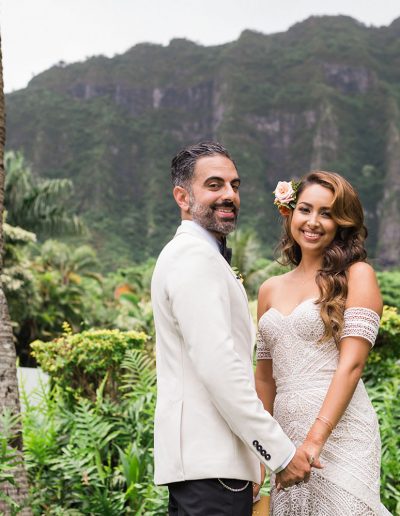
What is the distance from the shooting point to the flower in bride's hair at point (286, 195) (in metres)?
2.84

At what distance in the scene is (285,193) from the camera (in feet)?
9.32

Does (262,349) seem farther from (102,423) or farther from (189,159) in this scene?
(102,423)

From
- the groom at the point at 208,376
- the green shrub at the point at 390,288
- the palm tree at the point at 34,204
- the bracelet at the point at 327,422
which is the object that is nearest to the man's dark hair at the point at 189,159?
the groom at the point at 208,376

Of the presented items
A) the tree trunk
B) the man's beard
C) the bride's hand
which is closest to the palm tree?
the tree trunk

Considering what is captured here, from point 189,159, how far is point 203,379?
755 millimetres

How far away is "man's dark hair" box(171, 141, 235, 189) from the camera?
2340 millimetres

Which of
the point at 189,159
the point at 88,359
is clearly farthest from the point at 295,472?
the point at 88,359

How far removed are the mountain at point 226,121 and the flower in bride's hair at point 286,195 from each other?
6375 centimetres

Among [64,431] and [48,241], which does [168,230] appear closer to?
[48,241]

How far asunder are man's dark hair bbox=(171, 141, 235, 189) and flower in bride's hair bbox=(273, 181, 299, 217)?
1.72ft

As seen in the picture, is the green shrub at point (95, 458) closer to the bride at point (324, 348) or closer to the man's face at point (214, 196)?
the bride at point (324, 348)

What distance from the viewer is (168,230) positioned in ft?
254

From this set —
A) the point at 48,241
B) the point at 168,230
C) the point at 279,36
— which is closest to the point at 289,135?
the point at 279,36

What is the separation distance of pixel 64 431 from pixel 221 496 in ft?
11.4
